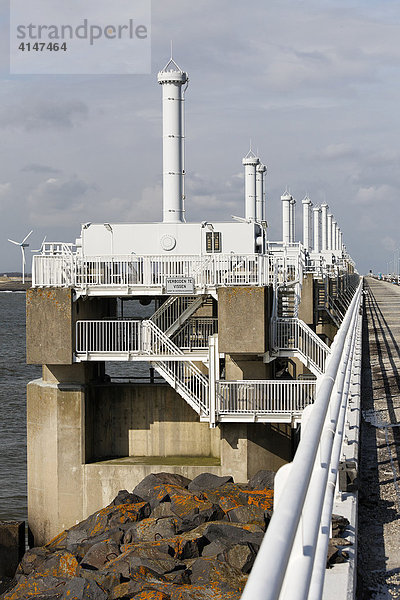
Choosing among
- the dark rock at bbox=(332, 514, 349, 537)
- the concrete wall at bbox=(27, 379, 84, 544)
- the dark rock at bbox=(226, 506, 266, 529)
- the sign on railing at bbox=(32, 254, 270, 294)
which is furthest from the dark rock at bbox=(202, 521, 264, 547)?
the concrete wall at bbox=(27, 379, 84, 544)

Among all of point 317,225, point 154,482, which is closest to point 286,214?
point 317,225

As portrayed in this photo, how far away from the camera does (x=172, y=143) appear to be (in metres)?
31.4

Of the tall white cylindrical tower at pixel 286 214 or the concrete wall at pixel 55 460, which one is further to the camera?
the tall white cylindrical tower at pixel 286 214

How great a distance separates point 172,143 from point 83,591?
2197 centimetres

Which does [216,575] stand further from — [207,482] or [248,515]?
[207,482]

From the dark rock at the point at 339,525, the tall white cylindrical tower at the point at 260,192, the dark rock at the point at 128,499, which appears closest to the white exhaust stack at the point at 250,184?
the tall white cylindrical tower at the point at 260,192

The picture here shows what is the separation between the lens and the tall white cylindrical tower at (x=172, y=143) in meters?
31.1

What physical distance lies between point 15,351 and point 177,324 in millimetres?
50937

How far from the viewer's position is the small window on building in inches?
1130

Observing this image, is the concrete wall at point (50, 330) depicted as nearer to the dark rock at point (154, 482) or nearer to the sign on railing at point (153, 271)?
the sign on railing at point (153, 271)

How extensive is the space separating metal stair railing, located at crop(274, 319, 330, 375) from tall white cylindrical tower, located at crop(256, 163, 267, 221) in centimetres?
2713

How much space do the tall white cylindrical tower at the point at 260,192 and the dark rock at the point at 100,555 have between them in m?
38.0

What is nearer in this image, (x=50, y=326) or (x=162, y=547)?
(x=162, y=547)

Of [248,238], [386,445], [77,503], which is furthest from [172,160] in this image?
[386,445]
